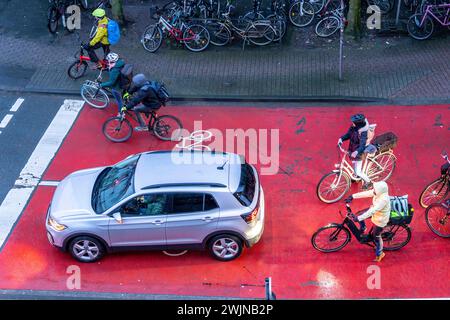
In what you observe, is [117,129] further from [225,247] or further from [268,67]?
[268,67]

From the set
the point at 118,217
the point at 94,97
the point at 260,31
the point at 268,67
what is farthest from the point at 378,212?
the point at 260,31

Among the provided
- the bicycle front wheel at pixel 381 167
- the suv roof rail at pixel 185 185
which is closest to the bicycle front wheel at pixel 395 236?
the bicycle front wheel at pixel 381 167

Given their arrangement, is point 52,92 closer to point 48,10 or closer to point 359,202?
point 48,10

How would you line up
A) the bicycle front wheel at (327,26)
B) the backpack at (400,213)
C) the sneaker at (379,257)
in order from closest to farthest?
the backpack at (400,213) → the sneaker at (379,257) → the bicycle front wheel at (327,26)

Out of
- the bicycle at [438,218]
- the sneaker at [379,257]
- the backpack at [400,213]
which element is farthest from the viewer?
the bicycle at [438,218]

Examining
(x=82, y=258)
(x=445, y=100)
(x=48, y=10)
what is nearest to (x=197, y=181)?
(x=82, y=258)

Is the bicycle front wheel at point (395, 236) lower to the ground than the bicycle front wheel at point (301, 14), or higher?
higher

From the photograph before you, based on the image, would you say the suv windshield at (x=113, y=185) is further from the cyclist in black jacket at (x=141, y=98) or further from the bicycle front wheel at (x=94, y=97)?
the bicycle front wheel at (x=94, y=97)
